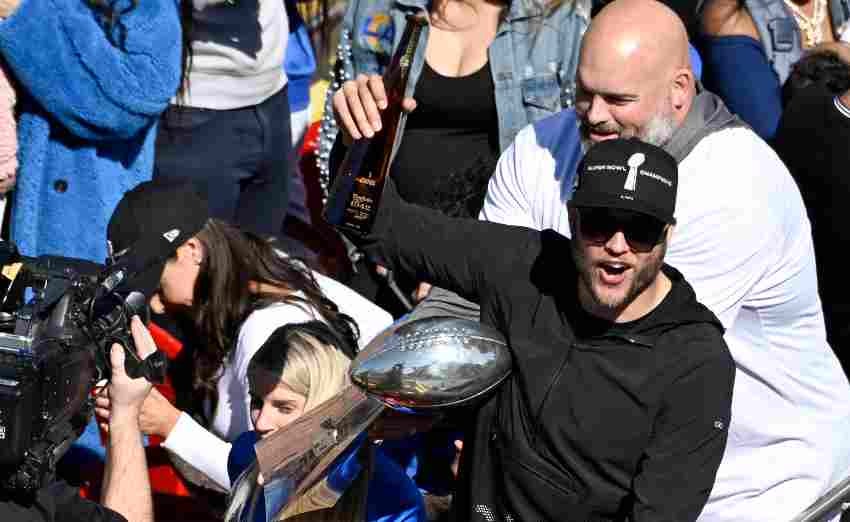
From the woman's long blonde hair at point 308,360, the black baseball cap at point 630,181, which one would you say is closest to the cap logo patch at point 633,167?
the black baseball cap at point 630,181

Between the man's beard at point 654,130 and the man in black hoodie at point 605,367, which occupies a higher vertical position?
the man's beard at point 654,130

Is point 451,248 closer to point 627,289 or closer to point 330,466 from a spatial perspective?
point 627,289

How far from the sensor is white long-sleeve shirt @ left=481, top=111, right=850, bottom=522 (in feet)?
10.7

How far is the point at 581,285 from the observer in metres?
2.91

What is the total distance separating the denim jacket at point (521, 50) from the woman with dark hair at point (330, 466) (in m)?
0.83

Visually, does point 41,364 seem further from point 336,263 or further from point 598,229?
point 336,263

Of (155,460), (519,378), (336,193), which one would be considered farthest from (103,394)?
(519,378)

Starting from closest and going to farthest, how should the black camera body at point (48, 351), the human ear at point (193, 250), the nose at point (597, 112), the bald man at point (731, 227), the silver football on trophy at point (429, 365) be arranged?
the silver football on trophy at point (429, 365), the black camera body at point (48, 351), the bald man at point (731, 227), the nose at point (597, 112), the human ear at point (193, 250)

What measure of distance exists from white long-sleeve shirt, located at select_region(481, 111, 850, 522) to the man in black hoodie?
0.95 ft

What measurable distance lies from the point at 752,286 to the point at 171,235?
1500 millimetres

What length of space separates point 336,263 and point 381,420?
Result: 244cm

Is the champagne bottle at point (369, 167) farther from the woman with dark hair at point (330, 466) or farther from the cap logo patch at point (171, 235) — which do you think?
the cap logo patch at point (171, 235)

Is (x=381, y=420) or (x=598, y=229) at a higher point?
(x=598, y=229)

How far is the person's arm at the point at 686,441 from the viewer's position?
9.21ft
